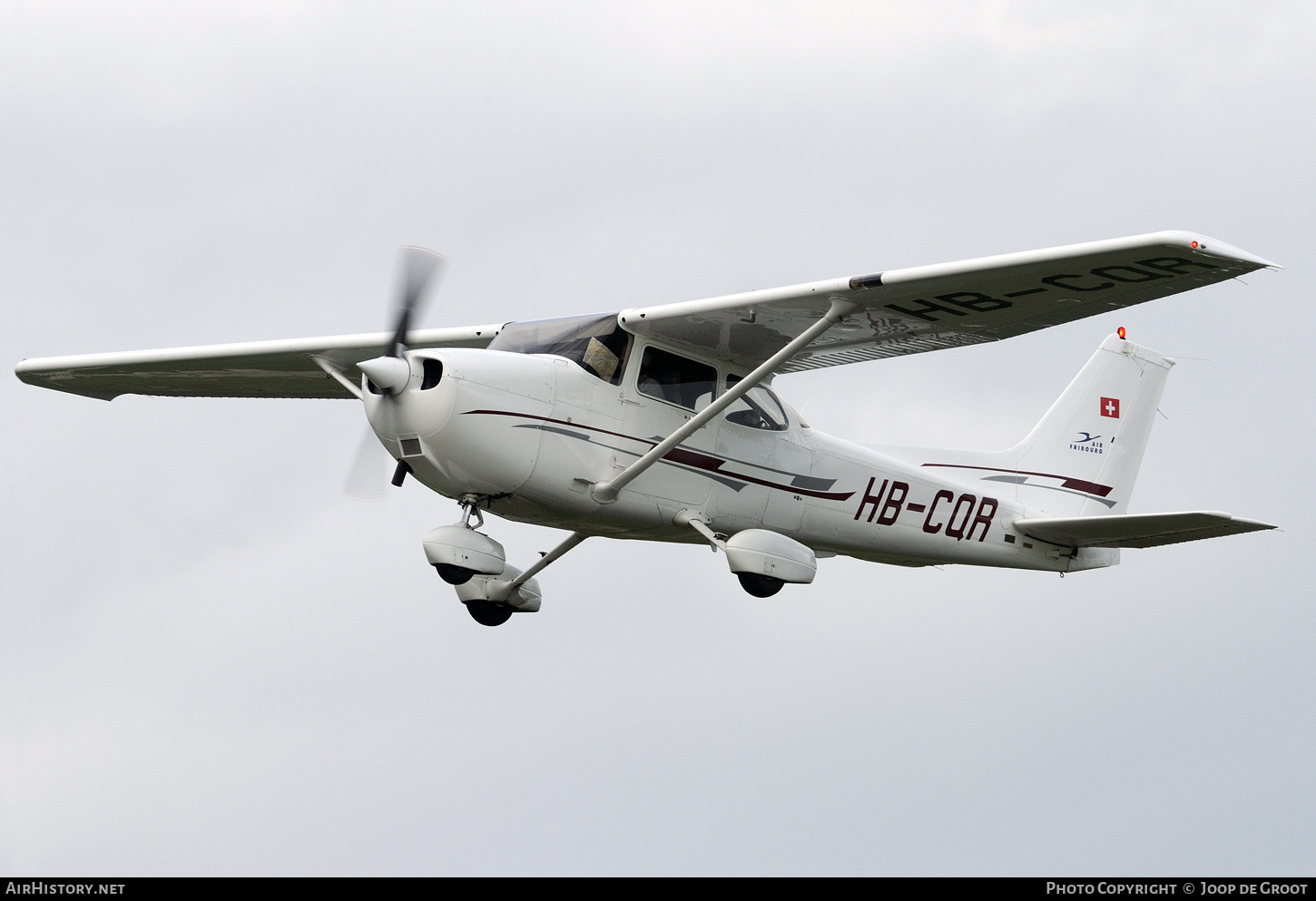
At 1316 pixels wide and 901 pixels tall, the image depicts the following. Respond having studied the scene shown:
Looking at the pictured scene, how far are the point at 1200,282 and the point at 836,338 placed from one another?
3189mm

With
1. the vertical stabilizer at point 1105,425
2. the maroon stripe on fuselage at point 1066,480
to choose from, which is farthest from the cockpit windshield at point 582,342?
the vertical stabilizer at point 1105,425

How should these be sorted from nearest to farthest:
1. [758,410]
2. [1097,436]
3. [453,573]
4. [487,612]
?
[453,573] → [758,410] → [487,612] → [1097,436]

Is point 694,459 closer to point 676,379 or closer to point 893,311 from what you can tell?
point 676,379

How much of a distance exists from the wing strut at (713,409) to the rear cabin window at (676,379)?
52 centimetres

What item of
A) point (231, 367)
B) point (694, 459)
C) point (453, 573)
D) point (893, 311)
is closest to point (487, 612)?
point (453, 573)

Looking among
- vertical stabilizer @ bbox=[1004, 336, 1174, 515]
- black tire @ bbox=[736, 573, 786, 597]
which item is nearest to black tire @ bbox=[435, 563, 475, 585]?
black tire @ bbox=[736, 573, 786, 597]

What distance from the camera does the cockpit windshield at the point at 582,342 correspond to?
13.4 m

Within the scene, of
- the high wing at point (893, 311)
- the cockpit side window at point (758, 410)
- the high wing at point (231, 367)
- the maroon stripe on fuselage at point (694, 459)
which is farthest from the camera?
the high wing at point (231, 367)

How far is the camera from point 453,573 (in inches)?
508

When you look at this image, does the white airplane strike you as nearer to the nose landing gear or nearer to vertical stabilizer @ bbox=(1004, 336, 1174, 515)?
the nose landing gear

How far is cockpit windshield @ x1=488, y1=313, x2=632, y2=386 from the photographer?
13383mm

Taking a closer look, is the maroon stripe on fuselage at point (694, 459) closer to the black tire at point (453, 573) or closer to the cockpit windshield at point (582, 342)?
the cockpit windshield at point (582, 342)

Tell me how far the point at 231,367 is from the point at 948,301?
7401 millimetres

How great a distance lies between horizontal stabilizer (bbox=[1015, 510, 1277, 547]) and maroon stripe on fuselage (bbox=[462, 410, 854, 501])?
2.28 m
